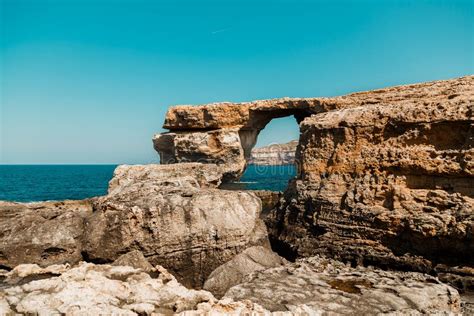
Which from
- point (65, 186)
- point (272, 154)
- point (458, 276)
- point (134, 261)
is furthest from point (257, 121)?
point (272, 154)

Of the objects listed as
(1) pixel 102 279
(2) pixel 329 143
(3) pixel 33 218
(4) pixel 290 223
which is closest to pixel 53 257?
(3) pixel 33 218

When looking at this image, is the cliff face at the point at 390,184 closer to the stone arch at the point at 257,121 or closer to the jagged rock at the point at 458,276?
the jagged rock at the point at 458,276

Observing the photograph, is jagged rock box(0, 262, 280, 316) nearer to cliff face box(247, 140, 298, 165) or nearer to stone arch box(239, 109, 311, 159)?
stone arch box(239, 109, 311, 159)

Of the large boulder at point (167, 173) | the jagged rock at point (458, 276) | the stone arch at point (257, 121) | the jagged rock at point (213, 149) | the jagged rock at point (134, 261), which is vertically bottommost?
the jagged rock at point (458, 276)

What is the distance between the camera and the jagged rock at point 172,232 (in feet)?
40.0

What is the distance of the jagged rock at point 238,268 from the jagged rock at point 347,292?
0.65 meters

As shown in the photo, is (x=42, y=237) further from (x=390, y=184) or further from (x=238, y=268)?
(x=390, y=184)

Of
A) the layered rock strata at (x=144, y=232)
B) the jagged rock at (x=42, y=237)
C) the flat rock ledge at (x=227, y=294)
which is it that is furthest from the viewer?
the layered rock strata at (x=144, y=232)

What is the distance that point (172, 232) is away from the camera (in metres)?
12.4

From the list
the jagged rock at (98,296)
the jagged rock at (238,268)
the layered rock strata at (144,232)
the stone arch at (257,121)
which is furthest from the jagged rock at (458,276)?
the stone arch at (257,121)

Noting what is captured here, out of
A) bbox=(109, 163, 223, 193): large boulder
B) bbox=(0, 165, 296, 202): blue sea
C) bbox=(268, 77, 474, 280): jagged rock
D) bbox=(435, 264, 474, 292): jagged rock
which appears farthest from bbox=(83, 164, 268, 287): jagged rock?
bbox=(0, 165, 296, 202): blue sea

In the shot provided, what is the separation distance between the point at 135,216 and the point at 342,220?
294 inches

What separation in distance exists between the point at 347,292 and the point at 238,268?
3579 millimetres

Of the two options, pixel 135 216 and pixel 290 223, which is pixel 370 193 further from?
pixel 135 216
